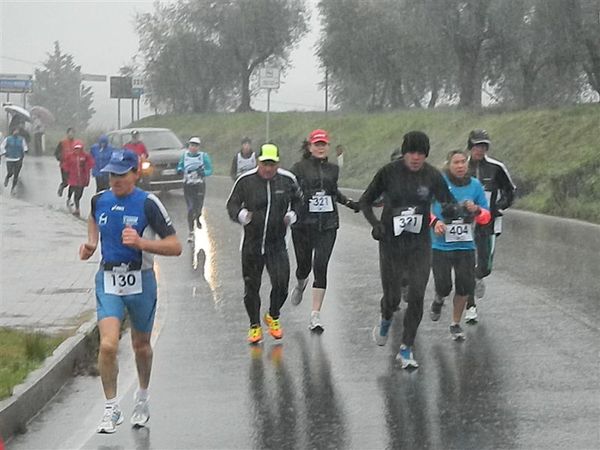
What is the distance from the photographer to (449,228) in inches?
423

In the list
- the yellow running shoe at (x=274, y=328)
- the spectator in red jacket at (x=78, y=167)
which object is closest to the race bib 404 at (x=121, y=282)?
the yellow running shoe at (x=274, y=328)

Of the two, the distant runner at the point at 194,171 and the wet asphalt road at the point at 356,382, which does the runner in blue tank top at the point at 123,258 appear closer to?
the wet asphalt road at the point at 356,382

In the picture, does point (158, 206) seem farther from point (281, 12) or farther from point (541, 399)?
point (281, 12)

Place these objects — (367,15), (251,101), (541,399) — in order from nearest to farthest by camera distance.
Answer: (541,399) → (367,15) → (251,101)

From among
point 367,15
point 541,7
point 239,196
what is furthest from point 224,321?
point 367,15

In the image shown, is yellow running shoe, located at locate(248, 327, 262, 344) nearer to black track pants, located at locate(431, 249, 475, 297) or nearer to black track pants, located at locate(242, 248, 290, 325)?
black track pants, located at locate(242, 248, 290, 325)

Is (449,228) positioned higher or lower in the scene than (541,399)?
higher

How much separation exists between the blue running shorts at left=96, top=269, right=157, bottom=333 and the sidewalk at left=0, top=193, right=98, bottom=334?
3086 millimetres

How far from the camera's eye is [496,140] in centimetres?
3516

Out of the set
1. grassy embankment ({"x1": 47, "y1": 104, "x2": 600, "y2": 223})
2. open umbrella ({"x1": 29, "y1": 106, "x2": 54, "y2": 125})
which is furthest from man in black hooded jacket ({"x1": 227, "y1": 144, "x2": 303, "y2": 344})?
open umbrella ({"x1": 29, "y1": 106, "x2": 54, "y2": 125})

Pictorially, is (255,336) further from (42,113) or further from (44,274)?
(42,113)

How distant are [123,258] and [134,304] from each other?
1.01 feet

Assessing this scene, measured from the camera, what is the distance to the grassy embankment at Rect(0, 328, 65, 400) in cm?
858

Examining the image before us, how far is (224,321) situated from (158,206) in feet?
14.8
